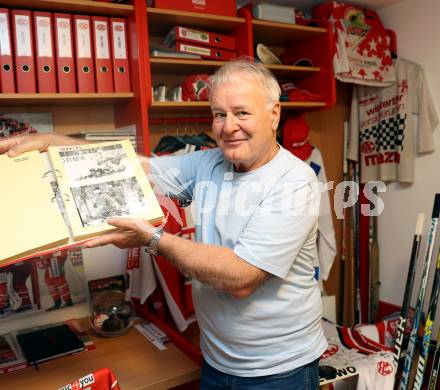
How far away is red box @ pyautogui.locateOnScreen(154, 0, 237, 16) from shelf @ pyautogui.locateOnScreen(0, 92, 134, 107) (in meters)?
0.43

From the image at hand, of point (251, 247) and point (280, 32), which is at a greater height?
point (280, 32)

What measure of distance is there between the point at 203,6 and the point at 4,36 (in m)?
0.85

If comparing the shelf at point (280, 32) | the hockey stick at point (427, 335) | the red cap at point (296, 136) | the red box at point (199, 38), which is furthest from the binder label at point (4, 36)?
the hockey stick at point (427, 335)

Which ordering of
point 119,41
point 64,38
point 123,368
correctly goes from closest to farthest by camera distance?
point 123,368, point 64,38, point 119,41

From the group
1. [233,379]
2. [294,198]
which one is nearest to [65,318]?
[233,379]

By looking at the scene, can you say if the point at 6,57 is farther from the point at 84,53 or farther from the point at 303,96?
the point at 303,96

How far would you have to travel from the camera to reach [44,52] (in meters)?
1.65

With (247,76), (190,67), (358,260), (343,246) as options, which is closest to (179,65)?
(190,67)

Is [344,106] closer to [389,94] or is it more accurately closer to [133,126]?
[389,94]

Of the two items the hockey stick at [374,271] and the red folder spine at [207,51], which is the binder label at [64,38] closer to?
the red folder spine at [207,51]

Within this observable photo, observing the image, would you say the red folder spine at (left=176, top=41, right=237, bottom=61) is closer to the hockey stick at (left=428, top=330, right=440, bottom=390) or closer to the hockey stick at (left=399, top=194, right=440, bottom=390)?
the hockey stick at (left=399, top=194, right=440, bottom=390)

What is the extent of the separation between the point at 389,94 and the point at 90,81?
5.71 ft

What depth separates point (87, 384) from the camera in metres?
1.10

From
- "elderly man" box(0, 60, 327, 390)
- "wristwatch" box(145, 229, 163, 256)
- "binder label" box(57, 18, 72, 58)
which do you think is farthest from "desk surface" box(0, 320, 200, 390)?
"binder label" box(57, 18, 72, 58)
